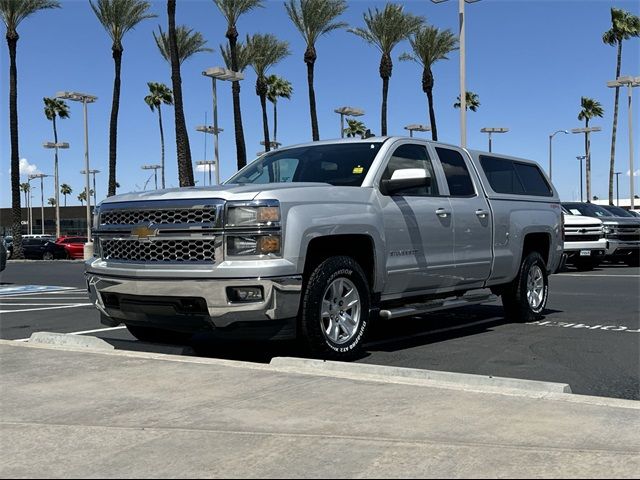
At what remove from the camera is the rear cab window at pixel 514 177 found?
901 centimetres

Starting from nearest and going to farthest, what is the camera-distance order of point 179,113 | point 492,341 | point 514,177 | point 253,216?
point 253,216 < point 492,341 < point 514,177 < point 179,113

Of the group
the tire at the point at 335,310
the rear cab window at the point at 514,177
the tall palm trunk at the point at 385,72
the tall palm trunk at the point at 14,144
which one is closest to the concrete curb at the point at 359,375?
the tire at the point at 335,310

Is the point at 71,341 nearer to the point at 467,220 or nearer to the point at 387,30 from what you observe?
the point at 467,220

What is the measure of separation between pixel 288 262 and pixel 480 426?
92.1 inches

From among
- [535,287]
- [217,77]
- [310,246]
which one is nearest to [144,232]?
[310,246]

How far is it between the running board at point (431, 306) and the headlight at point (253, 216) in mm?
1635

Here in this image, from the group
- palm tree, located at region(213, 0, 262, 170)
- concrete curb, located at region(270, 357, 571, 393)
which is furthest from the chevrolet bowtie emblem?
palm tree, located at region(213, 0, 262, 170)

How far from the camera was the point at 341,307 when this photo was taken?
6.72m

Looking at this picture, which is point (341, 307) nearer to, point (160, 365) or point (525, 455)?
point (160, 365)

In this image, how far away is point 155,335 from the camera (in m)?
7.70

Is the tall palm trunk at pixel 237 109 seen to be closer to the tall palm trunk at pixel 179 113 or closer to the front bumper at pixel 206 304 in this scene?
the tall palm trunk at pixel 179 113

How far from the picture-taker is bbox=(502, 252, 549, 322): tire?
9.35 m

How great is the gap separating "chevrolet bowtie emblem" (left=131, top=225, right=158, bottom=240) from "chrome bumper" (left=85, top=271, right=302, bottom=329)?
1.23ft

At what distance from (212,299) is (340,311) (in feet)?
4.14
